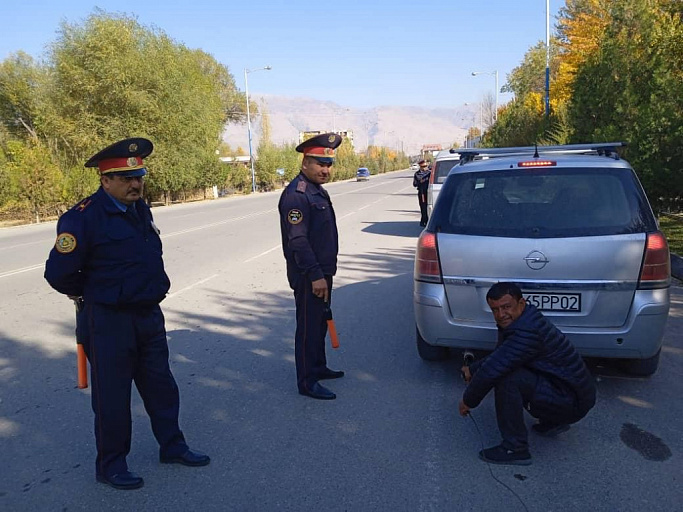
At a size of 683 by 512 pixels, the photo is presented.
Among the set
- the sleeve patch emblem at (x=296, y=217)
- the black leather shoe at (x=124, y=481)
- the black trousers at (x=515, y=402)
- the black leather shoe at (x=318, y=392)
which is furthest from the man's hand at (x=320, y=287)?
the black leather shoe at (x=124, y=481)

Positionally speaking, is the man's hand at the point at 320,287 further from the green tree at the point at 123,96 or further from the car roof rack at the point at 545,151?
the green tree at the point at 123,96

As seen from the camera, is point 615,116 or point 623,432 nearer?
point 623,432

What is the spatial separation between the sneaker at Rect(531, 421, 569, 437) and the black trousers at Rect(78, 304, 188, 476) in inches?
83.3

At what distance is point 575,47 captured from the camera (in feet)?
98.6

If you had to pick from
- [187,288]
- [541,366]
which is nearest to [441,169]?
[187,288]

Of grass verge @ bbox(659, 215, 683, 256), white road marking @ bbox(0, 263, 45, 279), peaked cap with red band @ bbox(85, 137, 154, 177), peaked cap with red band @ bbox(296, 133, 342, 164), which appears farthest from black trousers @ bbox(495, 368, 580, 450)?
white road marking @ bbox(0, 263, 45, 279)

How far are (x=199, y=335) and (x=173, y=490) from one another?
3082mm

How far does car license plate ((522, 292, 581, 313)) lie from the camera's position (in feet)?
13.2

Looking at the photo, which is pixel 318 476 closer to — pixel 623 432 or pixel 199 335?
pixel 623 432

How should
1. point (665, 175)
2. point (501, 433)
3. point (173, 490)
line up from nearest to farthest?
point (173, 490), point (501, 433), point (665, 175)

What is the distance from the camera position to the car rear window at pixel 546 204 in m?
4.11

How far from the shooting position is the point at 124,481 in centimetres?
325

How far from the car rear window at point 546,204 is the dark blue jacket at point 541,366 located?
89 cm

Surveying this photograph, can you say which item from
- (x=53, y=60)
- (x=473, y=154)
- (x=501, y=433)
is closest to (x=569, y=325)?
(x=501, y=433)
